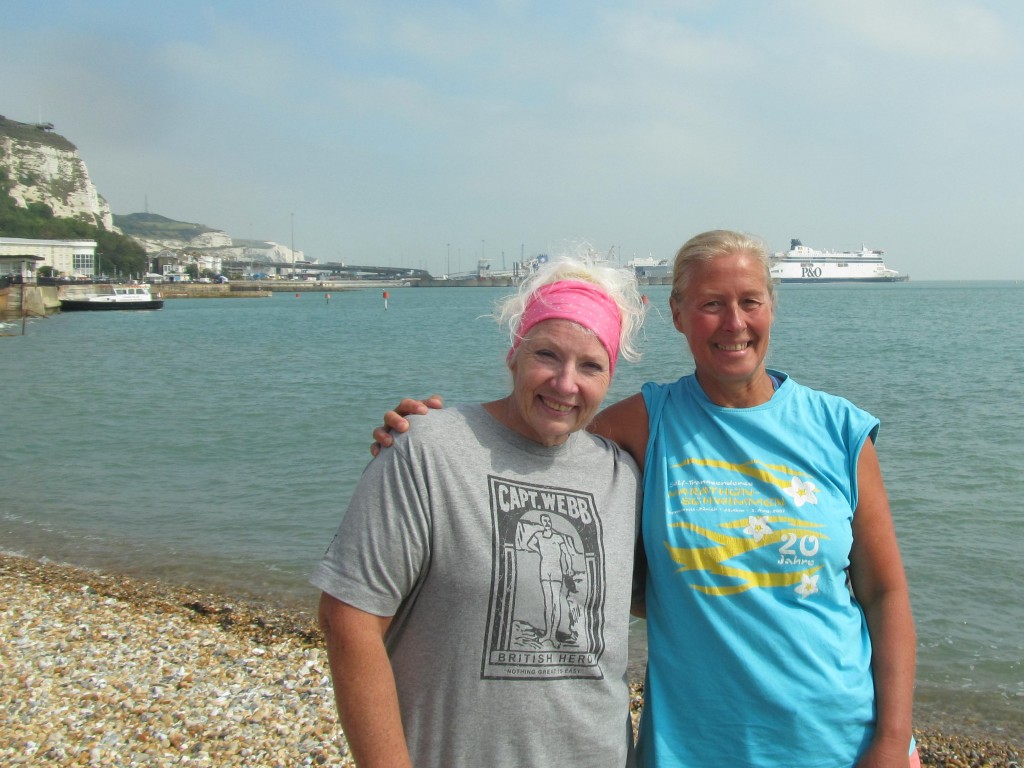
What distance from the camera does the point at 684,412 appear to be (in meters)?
2.28

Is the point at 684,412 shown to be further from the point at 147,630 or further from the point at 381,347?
the point at 381,347

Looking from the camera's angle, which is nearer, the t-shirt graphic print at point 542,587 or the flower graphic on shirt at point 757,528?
the t-shirt graphic print at point 542,587

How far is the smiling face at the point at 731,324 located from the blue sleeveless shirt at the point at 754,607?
0.46ft

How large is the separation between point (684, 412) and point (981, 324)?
54.8 meters

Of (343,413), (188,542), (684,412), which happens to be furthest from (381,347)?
(684,412)

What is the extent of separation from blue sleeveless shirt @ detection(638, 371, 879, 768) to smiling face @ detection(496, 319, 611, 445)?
0.32m

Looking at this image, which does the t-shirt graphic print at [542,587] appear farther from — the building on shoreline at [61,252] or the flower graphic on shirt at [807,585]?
the building on shoreline at [61,252]

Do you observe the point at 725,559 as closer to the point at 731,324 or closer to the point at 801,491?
the point at 801,491

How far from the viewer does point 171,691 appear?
4.78 m

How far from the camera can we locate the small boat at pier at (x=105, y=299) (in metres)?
65.2

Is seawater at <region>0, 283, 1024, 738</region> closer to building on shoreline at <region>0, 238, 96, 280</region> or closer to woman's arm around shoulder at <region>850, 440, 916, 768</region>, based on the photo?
woman's arm around shoulder at <region>850, 440, 916, 768</region>

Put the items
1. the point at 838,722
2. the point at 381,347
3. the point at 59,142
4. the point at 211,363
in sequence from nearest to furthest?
the point at 838,722 < the point at 211,363 < the point at 381,347 < the point at 59,142

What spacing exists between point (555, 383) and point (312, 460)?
12267 millimetres

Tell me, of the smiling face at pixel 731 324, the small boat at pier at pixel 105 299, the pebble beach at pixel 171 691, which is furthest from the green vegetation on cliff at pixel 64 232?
the smiling face at pixel 731 324
